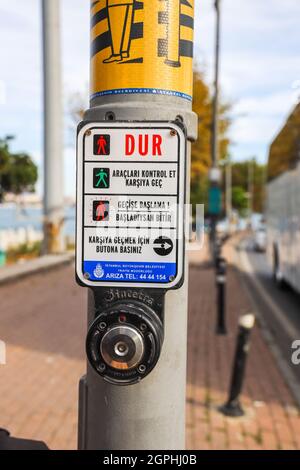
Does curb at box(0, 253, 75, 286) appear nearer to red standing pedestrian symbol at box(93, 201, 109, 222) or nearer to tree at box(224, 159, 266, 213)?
red standing pedestrian symbol at box(93, 201, 109, 222)

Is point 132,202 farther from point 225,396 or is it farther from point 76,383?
point 76,383

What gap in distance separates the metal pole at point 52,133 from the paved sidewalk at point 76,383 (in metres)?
7.25

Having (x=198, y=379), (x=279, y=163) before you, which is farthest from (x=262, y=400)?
(x=279, y=163)

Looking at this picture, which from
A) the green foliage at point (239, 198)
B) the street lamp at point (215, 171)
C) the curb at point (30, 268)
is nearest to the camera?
the curb at point (30, 268)

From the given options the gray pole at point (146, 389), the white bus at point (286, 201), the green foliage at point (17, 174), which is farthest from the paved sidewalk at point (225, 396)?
the green foliage at point (17, 174)

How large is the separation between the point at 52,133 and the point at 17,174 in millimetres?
→ 8548

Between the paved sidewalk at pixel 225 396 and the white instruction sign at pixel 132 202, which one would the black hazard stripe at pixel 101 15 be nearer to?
the white instruction sign at pixel 132 202

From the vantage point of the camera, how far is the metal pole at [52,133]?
15.7 meters

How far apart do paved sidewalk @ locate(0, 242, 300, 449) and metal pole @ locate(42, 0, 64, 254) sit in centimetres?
725

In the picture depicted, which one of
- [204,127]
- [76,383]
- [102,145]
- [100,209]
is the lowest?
[76,383]

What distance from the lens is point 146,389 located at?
1.56m

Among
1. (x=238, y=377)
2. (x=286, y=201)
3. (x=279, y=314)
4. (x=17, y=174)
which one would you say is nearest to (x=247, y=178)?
(x=17, y=174)

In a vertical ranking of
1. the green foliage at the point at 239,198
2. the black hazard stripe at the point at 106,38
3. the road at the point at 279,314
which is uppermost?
the green foliage at the point at 239,198

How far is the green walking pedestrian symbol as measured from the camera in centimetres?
152
